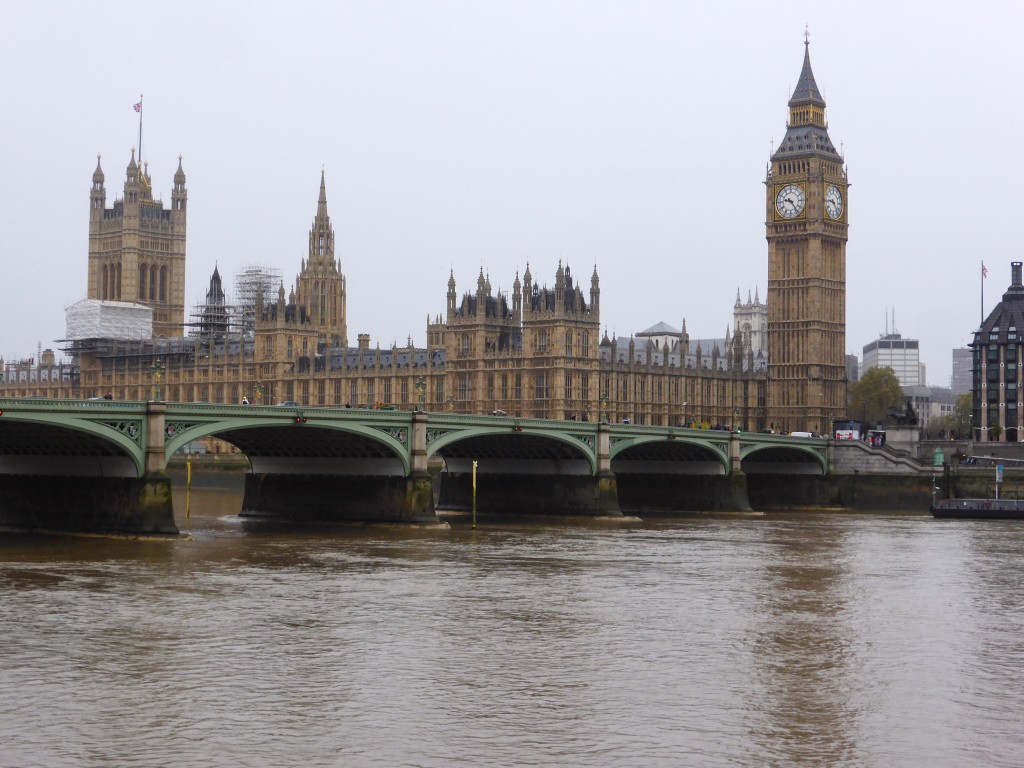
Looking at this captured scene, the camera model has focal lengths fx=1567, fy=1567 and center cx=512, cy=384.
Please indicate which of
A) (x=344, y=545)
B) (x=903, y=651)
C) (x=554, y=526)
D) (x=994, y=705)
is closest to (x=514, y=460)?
(x=554, y=526)

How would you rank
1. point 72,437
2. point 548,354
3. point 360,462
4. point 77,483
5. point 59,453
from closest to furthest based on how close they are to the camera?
1. point 72,437
2. point 77,483
3. point 59,453
4. point 360,462
5. point 548,354

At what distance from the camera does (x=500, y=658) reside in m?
29.8

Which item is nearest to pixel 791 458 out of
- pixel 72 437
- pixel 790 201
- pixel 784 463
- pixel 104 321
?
pixel 784 463

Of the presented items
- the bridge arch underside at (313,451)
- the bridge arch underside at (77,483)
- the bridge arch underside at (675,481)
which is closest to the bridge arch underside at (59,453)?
the bridge arch underside at (77,483)

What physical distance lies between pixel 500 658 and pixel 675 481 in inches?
2221

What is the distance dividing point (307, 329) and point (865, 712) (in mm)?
114792

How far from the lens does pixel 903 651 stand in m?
31.3

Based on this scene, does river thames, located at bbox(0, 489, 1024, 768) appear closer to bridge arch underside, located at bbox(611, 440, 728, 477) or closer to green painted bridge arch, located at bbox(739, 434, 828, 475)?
bridge arch underside, located at bbox(611, 440, 728, 477)

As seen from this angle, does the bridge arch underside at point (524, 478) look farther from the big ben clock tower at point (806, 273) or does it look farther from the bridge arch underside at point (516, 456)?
the big ben clock tower at point (806, 273)

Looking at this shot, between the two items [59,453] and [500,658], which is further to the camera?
[59,453]

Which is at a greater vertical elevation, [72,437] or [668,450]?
[72,437]

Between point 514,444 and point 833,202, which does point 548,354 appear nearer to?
point 833,202

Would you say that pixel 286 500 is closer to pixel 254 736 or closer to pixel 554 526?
pixel 554 526

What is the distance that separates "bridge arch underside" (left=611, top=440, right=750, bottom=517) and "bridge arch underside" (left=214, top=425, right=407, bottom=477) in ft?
63.6
